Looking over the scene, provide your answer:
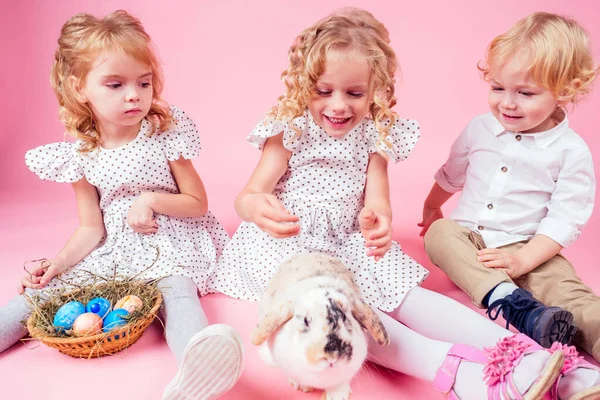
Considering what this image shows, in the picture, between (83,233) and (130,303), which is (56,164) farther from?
(130,303)

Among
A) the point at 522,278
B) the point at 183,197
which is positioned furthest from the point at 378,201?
the point at 183,197

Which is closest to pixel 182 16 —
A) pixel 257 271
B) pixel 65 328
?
pixel 257 271

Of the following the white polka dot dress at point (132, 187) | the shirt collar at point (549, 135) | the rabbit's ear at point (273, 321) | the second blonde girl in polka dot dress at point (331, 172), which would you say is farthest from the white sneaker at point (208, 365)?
the shirt collar at point (549, 135)

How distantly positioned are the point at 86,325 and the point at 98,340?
0.04m

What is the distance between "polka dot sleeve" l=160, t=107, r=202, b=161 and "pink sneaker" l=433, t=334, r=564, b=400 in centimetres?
92

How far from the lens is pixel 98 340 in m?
1.46

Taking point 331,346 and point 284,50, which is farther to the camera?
point 284,50

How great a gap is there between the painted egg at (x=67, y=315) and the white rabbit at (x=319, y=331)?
46 centimetres

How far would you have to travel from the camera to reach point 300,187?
178 centimetres

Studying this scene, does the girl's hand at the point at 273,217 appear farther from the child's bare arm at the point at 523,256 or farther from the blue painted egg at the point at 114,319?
the child's bare arm at the point at 523,256

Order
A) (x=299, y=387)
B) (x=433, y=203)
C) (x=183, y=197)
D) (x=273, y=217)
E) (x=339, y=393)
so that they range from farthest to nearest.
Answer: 1. (x=433, y=203)
2. (x=183, y=197)
3. (x=273, y=217)
4. (x=299, y=387)
5. (x=339, y=393)

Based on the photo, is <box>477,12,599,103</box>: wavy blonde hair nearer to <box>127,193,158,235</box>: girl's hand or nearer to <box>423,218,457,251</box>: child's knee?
<box>423,218,457,251</box>: child's knee

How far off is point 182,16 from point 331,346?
2.08 metres

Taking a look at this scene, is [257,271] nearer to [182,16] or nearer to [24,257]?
[24,257]
